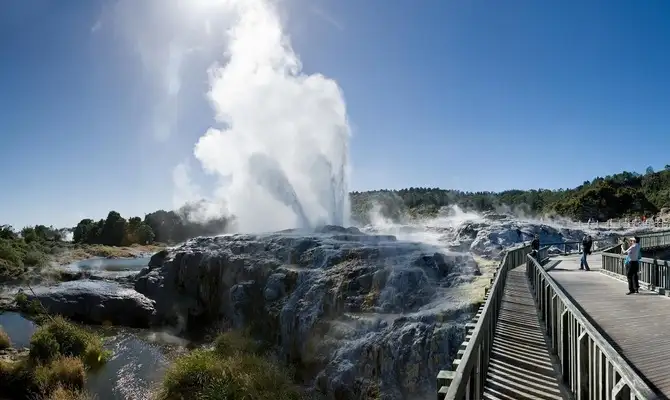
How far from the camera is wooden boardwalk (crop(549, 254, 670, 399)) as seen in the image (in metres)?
6.67

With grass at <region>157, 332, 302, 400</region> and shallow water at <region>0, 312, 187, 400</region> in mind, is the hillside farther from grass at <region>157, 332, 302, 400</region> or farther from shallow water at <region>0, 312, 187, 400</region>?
grass at <region>157, 332, 302, 400</region>

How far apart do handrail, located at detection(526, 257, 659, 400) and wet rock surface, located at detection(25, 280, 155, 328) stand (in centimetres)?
3393

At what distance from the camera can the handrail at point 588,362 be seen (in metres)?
3.78

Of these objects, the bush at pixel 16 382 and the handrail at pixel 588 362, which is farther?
the bush at pixel 16 382

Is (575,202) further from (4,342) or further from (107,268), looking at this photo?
(4,342)

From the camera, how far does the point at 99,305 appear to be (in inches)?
1396

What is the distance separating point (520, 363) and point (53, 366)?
2326 centimetres

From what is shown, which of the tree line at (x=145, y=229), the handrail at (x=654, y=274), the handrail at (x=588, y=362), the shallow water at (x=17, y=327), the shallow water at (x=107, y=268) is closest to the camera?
the handrail at (x=588, y=362)

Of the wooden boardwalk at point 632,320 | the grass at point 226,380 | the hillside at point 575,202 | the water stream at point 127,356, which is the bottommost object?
the water stream at point 127,356

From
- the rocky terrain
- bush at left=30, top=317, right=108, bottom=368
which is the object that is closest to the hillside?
the rocky terrain

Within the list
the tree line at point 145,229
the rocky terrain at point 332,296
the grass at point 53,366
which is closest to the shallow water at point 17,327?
the rocky terrain at point 332,296

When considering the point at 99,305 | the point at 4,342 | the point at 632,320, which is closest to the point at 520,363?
the point at 632,320

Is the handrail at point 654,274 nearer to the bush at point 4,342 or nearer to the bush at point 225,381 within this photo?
the bush at point 225,381

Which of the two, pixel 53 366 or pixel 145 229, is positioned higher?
pixel 145 229
